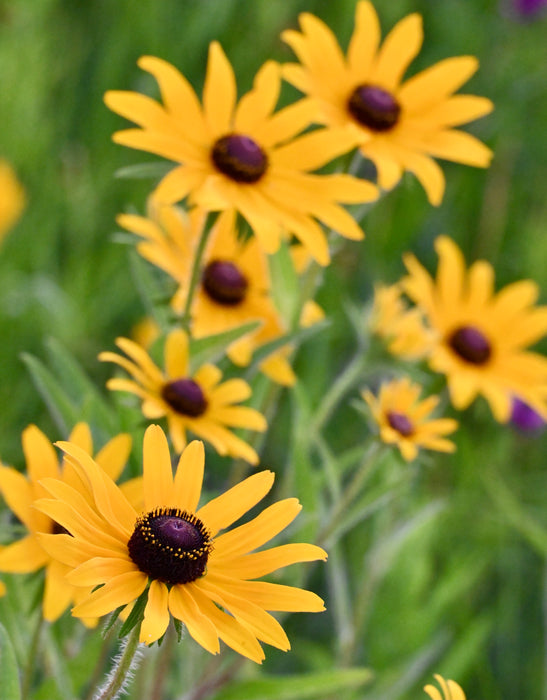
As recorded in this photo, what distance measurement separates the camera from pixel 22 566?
0.65 m

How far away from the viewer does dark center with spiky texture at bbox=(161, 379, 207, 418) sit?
792mm

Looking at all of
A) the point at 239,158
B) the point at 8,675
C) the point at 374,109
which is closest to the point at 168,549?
the point at 8,675

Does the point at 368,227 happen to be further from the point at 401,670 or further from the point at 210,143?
the point at 210,143

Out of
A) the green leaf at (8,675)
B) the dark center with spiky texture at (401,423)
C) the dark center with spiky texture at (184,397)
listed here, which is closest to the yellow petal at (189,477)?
the green leaf at (8,675)

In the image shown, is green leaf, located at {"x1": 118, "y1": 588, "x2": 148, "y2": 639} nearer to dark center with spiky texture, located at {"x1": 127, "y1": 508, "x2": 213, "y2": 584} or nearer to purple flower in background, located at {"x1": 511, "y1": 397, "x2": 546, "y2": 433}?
dark center with spiky texture, located at {"x1": 127, "y1": 508, "x2": 213, "y2": 584}

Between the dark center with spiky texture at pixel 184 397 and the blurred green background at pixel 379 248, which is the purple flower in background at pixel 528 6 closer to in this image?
the blurred green background at pixel 379 248

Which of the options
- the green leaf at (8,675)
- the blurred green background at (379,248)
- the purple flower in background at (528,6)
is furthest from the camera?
the purple flower in background at (528,6)

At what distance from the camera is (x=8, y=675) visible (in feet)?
1.85

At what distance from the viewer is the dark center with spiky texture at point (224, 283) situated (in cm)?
96

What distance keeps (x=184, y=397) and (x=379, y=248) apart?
0.96 metres

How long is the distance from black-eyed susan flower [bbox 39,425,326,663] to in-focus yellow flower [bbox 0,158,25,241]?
1.33m

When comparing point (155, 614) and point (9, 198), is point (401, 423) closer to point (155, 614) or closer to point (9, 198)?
point (155, 614)

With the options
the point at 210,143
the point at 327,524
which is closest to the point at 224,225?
the point at 210,143

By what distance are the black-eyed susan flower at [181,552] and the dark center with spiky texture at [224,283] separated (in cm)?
42
